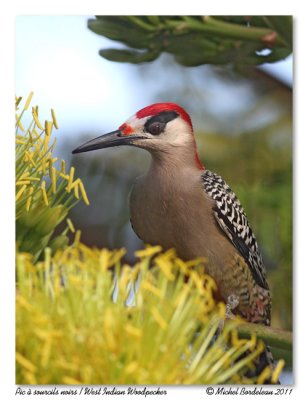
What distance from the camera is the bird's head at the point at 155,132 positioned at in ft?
6.00

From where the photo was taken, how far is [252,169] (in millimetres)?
1903

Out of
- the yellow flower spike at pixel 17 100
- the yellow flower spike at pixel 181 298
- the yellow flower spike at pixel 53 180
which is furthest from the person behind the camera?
the yellow flower spike at pixel 17 100

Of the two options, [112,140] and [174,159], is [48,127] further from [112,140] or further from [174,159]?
[174,159]

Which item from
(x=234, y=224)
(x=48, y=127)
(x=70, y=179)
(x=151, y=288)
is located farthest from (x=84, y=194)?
(x=151, y=288)

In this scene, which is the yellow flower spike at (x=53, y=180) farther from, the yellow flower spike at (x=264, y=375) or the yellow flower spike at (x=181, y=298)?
A: the yellow flower spike at (x=264, y=375)

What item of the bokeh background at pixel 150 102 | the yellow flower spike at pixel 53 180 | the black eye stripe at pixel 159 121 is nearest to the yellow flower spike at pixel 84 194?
the bokeh background at pixel 150 102

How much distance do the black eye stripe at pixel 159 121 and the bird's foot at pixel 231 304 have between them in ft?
1.55

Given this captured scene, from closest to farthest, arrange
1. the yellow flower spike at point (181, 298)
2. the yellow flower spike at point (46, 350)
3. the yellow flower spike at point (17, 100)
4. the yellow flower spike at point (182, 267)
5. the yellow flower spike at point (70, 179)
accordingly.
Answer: the yellow flower spike at point (46, 350) < the yellow flower spike at point (181, 298) < the yellow flower spike at point (182, 267) < the yellow flower spike at point (70, 179) < the yellow flower spike at point (17, 100)

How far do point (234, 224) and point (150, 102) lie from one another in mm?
392

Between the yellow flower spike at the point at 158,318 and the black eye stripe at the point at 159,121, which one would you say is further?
the black eye stripe at the point at 159,121
